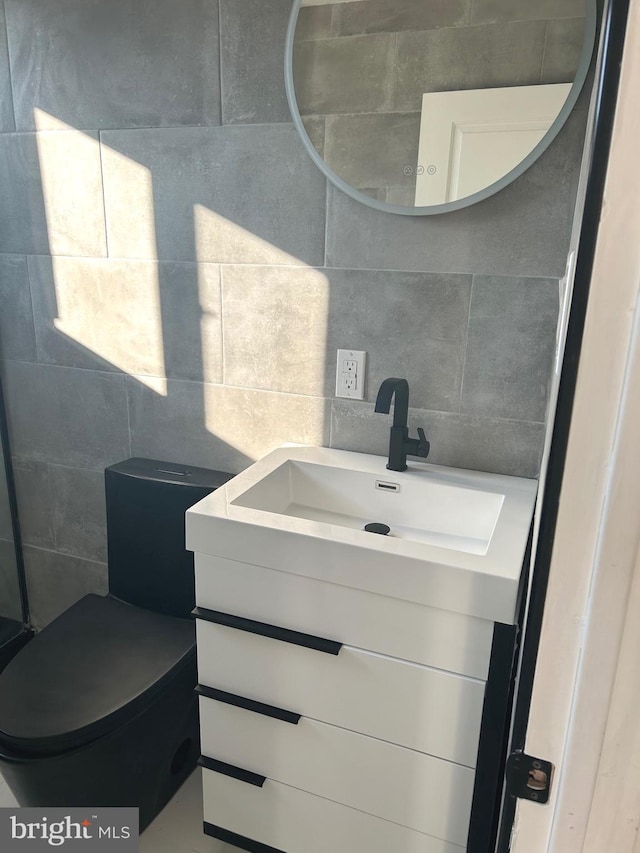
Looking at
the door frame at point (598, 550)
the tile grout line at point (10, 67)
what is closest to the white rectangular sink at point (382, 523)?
the door frame at point (598, 550)

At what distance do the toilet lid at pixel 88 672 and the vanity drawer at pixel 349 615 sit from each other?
0.31 metres

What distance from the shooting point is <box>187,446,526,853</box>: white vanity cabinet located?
1075 mm

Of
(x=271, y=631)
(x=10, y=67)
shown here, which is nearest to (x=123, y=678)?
(x=271, y=631)

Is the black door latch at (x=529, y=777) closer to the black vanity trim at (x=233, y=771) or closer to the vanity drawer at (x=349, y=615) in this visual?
the vanity drawer at (x=349, y=615)

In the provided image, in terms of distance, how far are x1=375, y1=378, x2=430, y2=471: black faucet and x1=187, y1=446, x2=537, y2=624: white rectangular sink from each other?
0.04 m

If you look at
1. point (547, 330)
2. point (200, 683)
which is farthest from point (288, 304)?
point (200, 683)

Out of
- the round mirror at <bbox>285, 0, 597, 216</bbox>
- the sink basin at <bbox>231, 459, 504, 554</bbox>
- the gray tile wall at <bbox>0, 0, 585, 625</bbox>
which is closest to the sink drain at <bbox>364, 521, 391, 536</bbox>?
the sink basin at <bbox>231, 459, 504, 554</bbox>

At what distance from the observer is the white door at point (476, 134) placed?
1202 mm

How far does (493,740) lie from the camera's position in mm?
1066

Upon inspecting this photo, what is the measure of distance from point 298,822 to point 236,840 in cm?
20

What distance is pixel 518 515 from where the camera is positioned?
3.96 ft

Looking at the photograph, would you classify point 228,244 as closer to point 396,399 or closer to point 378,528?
point 396,399

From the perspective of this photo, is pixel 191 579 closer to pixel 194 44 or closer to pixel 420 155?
pixel 420 155

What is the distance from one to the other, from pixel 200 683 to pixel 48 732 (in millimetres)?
314
